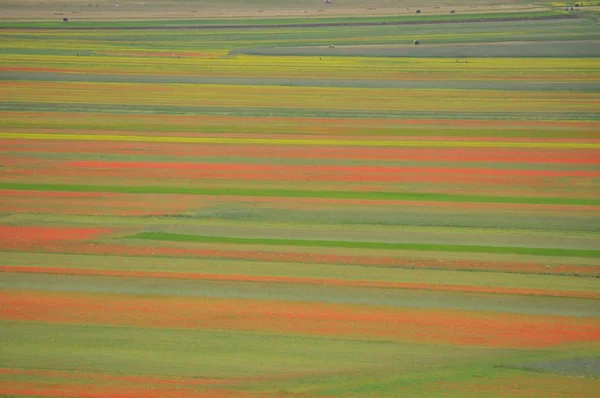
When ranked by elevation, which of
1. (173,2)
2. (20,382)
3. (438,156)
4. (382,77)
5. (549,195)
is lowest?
(20,382)

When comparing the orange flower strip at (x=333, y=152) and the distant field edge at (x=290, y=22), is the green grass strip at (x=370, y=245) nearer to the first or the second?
the orange flower strip at (x=333, y=152)

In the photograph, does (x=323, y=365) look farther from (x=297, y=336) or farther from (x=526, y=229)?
(x=526, y=229)

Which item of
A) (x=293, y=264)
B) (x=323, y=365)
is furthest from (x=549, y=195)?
(x=323, y=365)

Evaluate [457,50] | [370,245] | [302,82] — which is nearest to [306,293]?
[370,245]

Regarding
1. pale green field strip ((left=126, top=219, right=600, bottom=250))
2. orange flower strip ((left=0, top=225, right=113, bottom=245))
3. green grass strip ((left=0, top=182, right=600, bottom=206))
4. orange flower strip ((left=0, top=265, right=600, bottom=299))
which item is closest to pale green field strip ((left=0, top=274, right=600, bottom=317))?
orange flower strip ((left=0, top=265, right=600, bottom=299))

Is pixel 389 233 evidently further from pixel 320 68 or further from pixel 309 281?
pixel 320 68

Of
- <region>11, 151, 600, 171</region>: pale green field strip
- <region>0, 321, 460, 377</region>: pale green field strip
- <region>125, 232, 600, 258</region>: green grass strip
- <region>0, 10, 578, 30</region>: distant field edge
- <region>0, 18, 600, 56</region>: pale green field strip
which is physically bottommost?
<region>0, 321, 460, 377</region>: pale green field strip

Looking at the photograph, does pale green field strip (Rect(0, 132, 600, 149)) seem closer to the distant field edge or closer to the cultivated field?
the cultivated field
